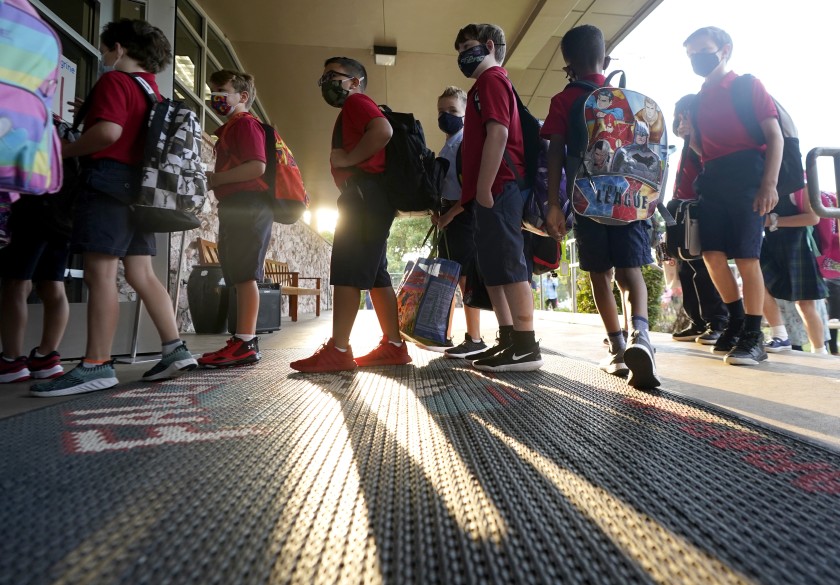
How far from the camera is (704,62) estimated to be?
7.95 feet

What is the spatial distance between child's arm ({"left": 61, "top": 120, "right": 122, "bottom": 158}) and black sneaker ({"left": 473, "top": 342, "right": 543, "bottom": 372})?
164cm

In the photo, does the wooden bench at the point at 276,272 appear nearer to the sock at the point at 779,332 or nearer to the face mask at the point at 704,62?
the face mask at the point at 704,62

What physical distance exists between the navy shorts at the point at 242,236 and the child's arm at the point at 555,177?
1312mm

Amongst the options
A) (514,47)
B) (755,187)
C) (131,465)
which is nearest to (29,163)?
→ (131,465)

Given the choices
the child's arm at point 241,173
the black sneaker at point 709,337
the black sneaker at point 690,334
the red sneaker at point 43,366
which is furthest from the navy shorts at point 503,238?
the black sneaker at point 690,334

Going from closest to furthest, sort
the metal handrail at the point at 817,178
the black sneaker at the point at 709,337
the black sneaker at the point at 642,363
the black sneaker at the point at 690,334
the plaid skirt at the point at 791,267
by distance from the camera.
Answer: the metal handrail at the point at 817,178
the black sneaker at the point at 642,363
the plaid skirt at the point at 791,267
the black sneaker at the point at 709,337
the black sneaker at the point at 690,334

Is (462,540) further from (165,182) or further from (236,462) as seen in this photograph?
(165,182)

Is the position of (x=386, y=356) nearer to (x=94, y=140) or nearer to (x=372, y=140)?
(x=372, y=140)

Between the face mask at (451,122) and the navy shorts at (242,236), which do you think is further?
the face mask at (451,122)

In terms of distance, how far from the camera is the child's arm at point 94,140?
5.25 feet

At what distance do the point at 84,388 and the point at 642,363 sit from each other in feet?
6.23

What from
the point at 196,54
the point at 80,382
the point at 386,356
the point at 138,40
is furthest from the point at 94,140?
the point at 196,54

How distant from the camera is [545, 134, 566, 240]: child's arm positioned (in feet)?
6.06

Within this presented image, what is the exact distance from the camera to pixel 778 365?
222cm
